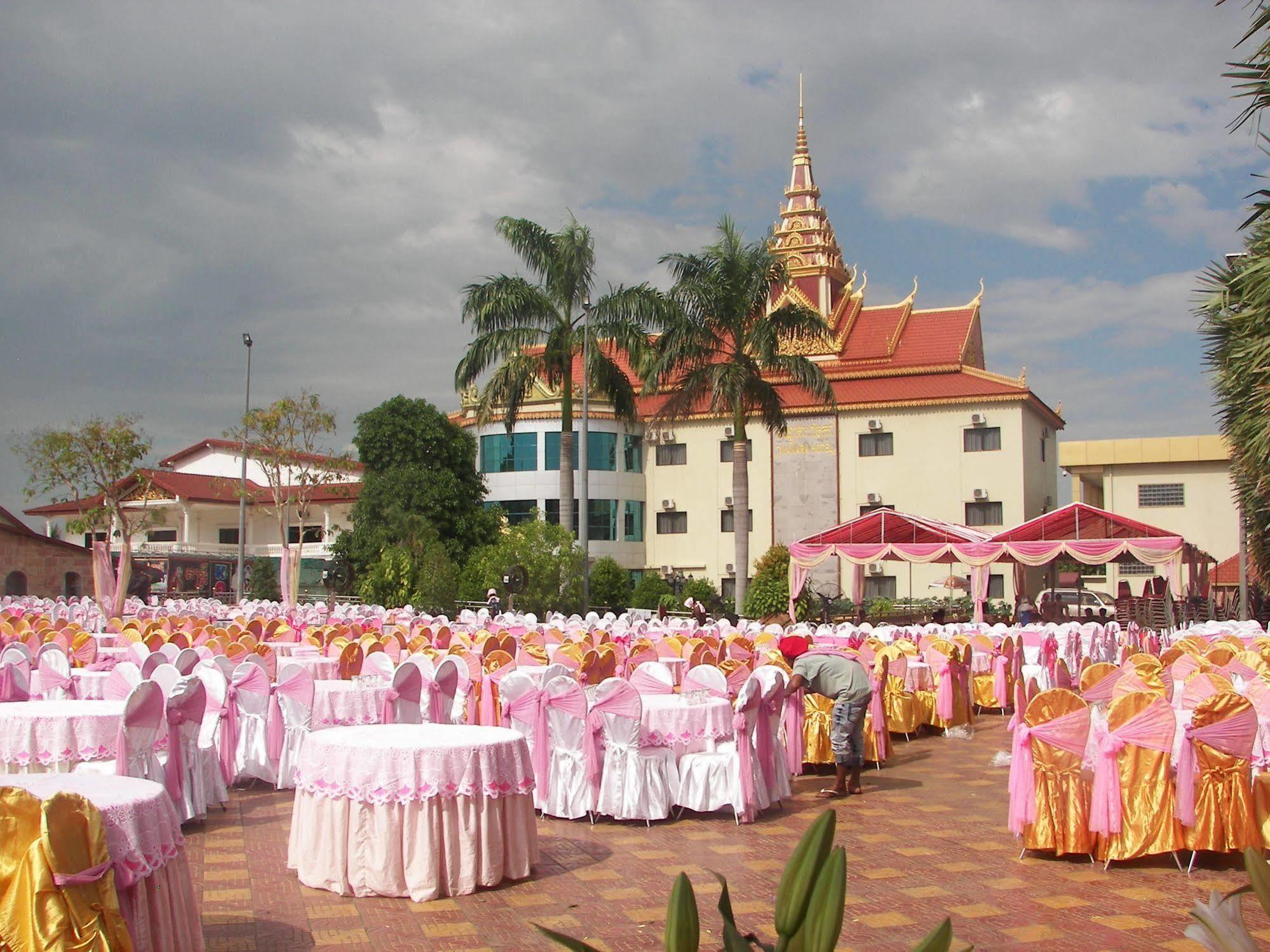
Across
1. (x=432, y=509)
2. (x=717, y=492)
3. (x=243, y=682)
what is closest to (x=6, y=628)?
(x=243, y=682)

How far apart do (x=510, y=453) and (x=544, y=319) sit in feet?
54.4

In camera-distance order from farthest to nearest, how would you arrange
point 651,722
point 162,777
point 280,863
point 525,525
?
point 525,525 → point 651,722 → point 162,777 → point 280,863

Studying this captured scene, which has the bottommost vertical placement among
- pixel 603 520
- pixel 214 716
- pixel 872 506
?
pixel 214 716

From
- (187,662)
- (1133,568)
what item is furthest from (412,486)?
(187,662)

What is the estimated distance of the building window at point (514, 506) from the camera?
45.4m

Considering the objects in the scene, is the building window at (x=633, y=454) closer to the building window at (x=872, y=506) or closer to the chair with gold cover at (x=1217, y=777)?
the building window at (x=872, y=506)

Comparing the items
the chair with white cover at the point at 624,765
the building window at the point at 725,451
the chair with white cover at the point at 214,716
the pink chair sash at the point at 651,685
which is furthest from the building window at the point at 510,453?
the chair with white cover at the point at 624,765

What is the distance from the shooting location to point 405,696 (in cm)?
987

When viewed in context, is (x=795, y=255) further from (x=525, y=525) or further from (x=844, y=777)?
(x=844, y=777)

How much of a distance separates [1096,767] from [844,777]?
273cm

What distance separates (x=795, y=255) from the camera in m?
47.9

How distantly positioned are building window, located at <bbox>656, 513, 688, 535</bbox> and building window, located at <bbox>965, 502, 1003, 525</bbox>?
1081cm

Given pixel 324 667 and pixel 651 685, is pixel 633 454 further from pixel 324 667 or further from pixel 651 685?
pixel 651 685

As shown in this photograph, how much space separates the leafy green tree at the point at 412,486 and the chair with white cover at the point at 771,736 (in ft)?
101
